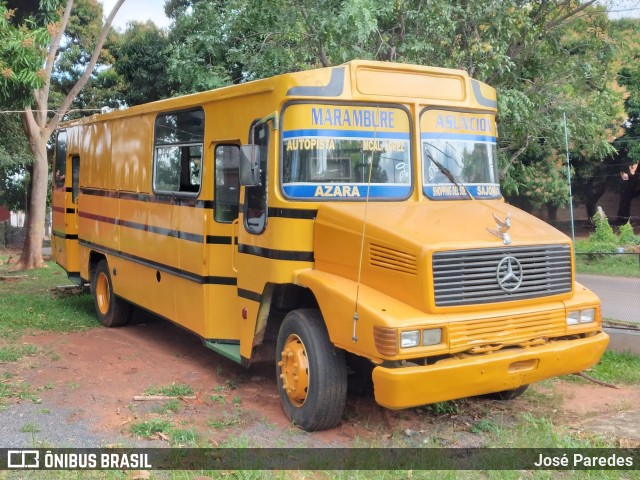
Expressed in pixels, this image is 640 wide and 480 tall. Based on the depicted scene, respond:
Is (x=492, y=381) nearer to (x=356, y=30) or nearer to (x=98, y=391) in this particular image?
(x=98, y=391)

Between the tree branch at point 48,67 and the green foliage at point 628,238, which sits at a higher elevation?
the tree branch at point 48,67

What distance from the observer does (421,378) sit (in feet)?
14.8

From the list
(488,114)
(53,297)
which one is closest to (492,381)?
(488,114)

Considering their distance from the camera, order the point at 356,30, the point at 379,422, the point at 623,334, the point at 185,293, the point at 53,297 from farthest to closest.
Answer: the point at 53,297 → the point at 356,30 → the point at 623,334 → the point at 185,293 → the point at 379,422

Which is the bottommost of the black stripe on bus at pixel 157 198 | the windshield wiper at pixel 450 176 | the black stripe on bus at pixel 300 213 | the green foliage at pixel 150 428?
the green foliage at pixel 150 428

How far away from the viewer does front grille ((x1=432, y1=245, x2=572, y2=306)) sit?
4699 mm

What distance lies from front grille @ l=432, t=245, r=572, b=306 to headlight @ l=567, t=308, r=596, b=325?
0.19 m

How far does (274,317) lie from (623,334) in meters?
4.15

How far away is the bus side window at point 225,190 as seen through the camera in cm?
654

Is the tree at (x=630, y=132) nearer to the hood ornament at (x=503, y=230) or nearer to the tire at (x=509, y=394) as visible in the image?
the tire at (x=509, y=394)

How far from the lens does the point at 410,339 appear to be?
4.49 meters

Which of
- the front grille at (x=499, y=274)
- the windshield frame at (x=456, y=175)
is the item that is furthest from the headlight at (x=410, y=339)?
the windshield frame at (x=456, y=175)

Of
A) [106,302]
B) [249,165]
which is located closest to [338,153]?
[249,165]

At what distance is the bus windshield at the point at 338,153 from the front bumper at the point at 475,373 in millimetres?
1598
